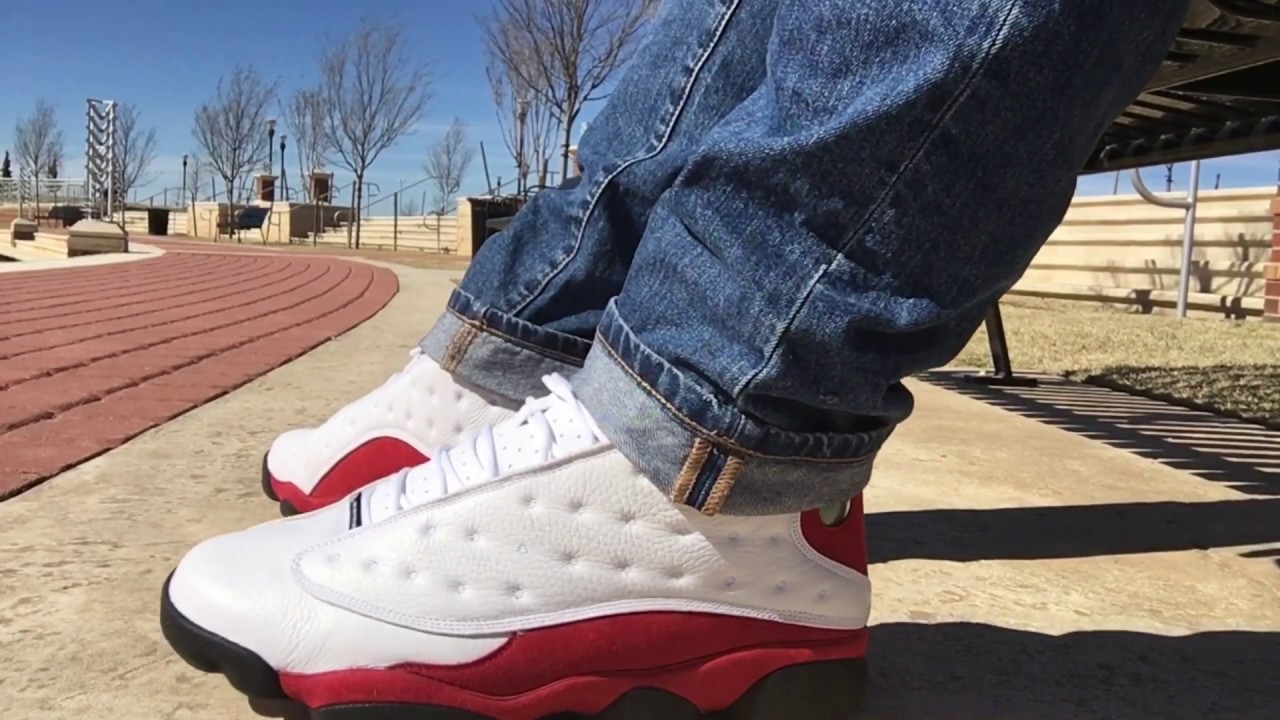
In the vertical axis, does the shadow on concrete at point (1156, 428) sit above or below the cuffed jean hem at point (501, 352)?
below

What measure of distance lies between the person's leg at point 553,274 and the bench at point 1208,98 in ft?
1.37

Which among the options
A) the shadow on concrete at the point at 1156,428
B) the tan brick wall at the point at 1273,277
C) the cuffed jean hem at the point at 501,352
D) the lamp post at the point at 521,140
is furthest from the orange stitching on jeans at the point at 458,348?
the lamp post at the point at 521,140

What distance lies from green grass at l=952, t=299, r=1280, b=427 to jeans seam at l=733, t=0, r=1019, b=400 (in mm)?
2172

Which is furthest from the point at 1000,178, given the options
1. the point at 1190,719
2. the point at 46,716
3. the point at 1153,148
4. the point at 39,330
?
the point at 39,330

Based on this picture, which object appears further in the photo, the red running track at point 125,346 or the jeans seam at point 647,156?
the red running track at point 125,346

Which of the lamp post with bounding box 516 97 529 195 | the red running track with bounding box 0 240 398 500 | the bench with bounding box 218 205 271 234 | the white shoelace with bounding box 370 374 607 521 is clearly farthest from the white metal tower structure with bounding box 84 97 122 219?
the white shoelace with bounding box 370 374 607 521

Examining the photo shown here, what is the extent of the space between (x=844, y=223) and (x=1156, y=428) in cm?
191

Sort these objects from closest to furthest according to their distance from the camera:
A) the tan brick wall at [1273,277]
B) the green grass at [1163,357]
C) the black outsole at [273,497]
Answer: the black outsole at [273,497]
the green grass at [1163,357]
the tan brick wall at [1273,277]

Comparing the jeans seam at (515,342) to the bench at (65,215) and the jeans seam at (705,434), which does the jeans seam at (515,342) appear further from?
the bench at (65,215)

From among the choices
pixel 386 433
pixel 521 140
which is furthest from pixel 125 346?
pixel 521 140

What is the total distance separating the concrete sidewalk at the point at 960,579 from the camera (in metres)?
→ 0.85

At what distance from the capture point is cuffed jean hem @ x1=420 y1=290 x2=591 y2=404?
1116mm

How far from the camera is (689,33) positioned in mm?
960

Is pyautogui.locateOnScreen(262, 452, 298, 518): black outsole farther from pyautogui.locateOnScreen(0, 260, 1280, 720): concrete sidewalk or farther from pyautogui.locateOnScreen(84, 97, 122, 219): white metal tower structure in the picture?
pyautogui.locateOnScreen(84, 97, 122, 219): white metal tower structure
